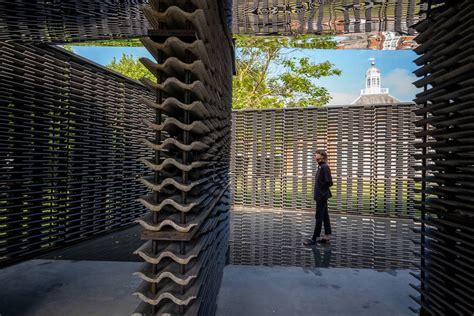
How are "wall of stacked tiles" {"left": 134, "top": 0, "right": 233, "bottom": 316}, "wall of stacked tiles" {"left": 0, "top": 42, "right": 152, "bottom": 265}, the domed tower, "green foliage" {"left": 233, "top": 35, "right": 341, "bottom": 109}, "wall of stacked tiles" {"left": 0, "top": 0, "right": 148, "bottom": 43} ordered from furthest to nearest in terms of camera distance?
the domed tower < "green foliage" {"left": 233, "top": 35, "right": 341, "bottom": 109} < "wall of stacked tiles" {"left": 0, "top": 42, "right": 152, "bottom": 265} < "wall of stacked tiles" {"left": 0, "top": 0, "right": 148, "bottom": 43} < "wall of stacked tiles" {"left": 134, "top": 0, "right": 233, "bottom": 316}

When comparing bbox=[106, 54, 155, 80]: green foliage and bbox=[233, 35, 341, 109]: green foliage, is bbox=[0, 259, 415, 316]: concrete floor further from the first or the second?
bbox=[106, 54, 155, 80]: green foliage

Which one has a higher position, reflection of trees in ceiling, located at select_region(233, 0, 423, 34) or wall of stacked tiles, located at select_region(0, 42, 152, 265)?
reflection of trees in ceiling, located at select_region(233, 0, 423, 34)

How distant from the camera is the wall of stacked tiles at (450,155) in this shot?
184cm

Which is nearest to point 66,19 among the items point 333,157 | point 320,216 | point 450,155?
point 450,155

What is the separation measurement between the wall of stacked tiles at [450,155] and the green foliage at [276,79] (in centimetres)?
1436

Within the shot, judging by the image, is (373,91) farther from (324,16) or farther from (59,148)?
(59,148)

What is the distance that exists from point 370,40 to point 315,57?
1110 centimetres

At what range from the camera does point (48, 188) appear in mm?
→ 4422

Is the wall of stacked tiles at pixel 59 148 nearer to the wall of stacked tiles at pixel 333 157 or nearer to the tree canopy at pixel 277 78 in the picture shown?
the wall of stacked tiles at pixel 333 157

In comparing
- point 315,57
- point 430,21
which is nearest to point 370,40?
point 430,21

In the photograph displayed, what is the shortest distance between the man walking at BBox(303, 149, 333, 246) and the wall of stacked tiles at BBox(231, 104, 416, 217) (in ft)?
12.4

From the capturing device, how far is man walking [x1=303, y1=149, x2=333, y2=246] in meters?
5.52

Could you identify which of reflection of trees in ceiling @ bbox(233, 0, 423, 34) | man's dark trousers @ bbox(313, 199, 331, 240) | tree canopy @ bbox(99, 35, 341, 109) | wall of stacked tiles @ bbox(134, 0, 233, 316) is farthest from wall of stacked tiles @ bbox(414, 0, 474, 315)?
tree canopy @ bbox(99, 35, 341, 109)

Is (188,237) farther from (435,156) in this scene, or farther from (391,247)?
(391,247)
